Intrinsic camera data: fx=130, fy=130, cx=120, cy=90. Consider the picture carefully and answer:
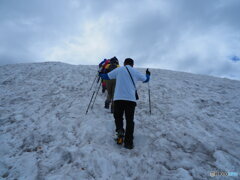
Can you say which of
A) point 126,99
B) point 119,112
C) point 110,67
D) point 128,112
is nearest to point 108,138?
point 119,112

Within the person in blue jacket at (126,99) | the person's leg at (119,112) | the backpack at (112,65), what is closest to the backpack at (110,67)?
the backpack at (112,65)

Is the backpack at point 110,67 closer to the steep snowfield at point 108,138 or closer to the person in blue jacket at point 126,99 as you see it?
the steep snowfield at point 108,138

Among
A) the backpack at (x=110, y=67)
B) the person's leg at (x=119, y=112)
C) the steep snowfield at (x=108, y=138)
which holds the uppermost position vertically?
the backpack at (x=110, y=67)

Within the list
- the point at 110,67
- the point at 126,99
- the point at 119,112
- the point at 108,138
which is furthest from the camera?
the point at 110,67

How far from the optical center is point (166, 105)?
302 inches

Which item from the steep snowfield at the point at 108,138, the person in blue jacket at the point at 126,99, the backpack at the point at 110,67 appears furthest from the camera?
the backpack at the point at 110,67

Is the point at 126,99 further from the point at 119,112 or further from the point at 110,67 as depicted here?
the point at 110,67

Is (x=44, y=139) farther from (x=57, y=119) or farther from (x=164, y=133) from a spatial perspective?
(x=164, y=133)

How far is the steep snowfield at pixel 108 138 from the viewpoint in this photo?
3264 millimetres

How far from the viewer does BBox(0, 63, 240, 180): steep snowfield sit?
326 cm

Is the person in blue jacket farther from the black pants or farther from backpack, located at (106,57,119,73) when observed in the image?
backpack, located at (106,57,119,73)

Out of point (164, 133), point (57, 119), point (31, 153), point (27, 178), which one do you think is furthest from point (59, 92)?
point (164, 133)

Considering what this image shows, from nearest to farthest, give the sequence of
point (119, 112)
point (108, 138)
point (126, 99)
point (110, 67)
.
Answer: point (126, 99)
point (119, 112)
point (108, 138)
point (110, 67)

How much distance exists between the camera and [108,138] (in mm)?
4527
